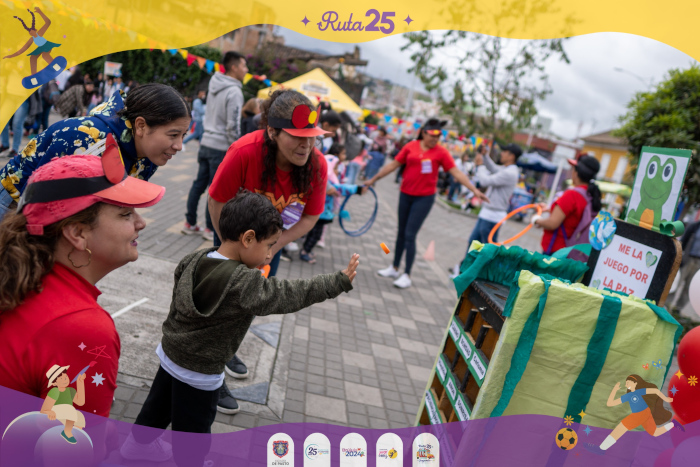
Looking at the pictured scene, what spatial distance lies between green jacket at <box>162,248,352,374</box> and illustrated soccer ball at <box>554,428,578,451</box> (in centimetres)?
98

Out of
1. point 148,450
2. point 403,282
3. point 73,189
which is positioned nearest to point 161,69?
point 403,282

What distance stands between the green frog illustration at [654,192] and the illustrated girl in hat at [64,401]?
2.46 meters

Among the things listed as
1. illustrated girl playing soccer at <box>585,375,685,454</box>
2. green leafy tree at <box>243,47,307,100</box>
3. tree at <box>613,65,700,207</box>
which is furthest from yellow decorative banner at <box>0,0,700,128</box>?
green leafy tree at <box>243,47,307,100</box>

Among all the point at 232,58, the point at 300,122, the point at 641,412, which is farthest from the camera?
the point at 232,58

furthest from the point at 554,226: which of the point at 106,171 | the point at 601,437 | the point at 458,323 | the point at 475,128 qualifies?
the point at 475,128

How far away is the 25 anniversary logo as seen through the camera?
1.95 metres

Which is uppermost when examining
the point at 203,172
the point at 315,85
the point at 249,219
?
the point at 315,85

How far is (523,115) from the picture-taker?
52.7 ft

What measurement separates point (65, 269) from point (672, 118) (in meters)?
6.86

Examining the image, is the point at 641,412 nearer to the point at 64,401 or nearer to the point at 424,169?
the point at 64,401

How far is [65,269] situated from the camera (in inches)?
57.1

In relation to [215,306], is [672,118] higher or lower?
higher

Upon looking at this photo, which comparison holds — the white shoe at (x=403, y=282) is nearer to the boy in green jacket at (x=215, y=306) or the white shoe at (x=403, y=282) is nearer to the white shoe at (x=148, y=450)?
the boy in green jacket at (x=215, y=306)

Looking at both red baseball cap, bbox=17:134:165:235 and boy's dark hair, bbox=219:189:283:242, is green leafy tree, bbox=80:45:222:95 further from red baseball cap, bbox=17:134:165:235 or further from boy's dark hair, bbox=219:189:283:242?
red baseball cap, bbox=17:134:165:235
